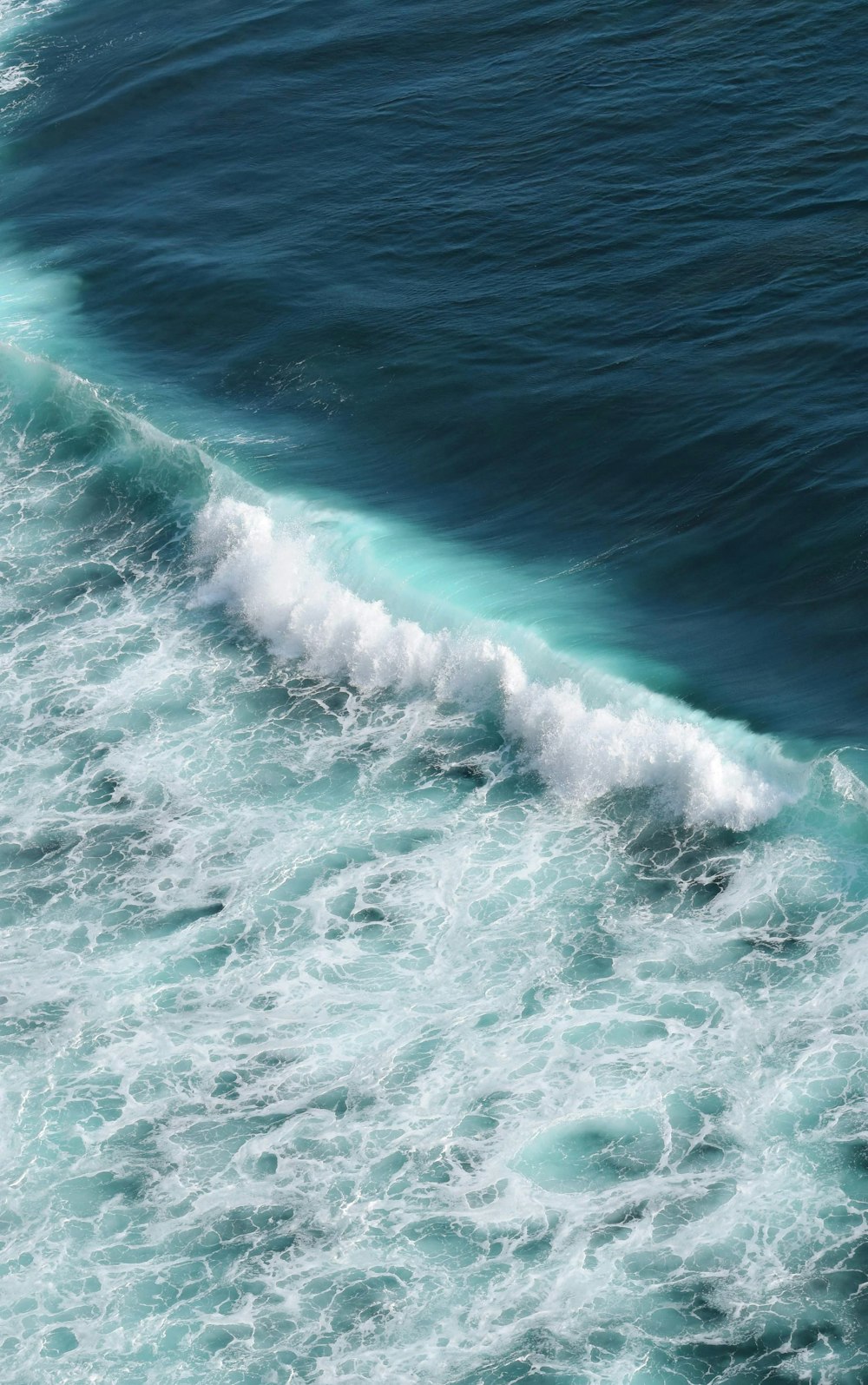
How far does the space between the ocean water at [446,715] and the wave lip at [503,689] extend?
0.13 m

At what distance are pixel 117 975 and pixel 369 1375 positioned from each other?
470 inches

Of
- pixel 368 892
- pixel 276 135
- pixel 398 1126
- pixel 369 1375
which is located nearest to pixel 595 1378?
pixel 369 1375

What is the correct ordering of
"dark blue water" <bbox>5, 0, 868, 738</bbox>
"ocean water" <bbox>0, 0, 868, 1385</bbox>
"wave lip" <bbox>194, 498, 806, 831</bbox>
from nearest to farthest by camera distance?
"ocean water" <bbox>0, 0, 868, 1385</bbox>, "wave lip" <bbox>194, 498, 806, 831</bbox>, "dark blue water" <bbox>5, 0, 868, 738</bbox>

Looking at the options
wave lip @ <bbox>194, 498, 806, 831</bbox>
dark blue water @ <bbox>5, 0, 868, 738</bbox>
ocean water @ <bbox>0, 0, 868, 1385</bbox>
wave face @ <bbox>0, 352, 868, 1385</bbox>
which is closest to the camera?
wave face @ <bbox>0, 352, 868, 1385</bbox>

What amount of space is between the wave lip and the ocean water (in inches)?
5.2

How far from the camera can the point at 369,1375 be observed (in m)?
29.8

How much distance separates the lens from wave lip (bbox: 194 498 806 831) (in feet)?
130

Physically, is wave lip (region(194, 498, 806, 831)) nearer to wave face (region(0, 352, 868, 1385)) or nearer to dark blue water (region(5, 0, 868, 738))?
wave face (region(0, 352, 868, 1385))

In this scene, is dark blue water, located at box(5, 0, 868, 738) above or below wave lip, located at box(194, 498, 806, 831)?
above

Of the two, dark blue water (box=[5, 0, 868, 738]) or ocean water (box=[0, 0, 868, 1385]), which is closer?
ocean water (box=[0, 0, 868, 1385])

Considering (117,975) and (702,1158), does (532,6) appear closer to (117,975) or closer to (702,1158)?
(117,975)

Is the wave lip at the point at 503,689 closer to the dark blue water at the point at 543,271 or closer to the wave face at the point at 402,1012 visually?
the wave face at the point at 402,1012

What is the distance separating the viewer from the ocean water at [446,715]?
31.5 m

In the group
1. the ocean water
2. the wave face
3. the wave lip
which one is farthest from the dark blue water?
the wave face
